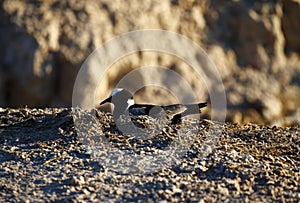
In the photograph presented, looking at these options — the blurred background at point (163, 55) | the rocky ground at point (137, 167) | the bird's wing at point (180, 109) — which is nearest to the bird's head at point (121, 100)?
the bird's wing at point (180, 109)

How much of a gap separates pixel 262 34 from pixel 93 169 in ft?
15.3

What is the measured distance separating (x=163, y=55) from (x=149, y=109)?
2.04m

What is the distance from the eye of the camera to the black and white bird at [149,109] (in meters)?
5.65

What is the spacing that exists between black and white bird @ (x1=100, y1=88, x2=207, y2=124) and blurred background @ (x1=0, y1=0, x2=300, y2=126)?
122 centimetres

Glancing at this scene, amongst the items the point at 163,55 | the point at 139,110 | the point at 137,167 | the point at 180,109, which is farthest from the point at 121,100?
the point at 137,167

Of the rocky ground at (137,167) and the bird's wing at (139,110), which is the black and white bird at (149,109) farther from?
the rocky ground at (137,167)

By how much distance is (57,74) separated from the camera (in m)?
7.32

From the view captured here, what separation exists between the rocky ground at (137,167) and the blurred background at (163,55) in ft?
5.66

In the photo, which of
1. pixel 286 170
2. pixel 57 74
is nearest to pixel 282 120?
pixel 57 74

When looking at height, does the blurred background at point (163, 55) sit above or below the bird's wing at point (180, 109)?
above

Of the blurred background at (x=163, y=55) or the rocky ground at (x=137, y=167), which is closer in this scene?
the rocky ground at (x=137, y=167)

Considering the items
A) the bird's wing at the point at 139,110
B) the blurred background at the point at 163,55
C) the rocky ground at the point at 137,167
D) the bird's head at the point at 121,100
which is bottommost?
the rocky ground at the point at 137,167

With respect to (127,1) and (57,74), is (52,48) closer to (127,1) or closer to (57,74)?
(57,74)

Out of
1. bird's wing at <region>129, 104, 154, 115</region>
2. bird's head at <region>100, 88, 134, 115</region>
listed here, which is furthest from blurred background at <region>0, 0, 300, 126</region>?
bird's wing at <region>129, 104, 154, 115</region>
